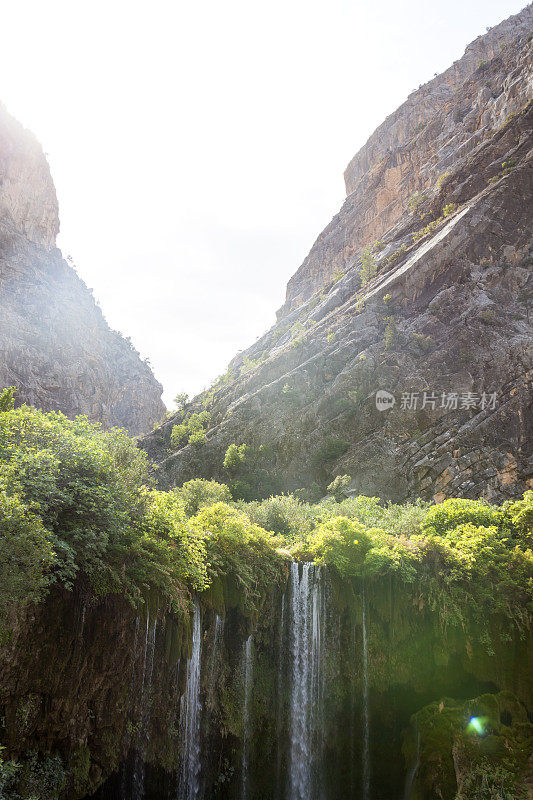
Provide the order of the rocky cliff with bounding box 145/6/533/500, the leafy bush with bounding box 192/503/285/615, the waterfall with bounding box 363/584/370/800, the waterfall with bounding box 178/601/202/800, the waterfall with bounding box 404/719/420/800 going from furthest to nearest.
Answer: the rocky cliff with bounding box 145/6/533/500
the waterfall with bounding box 363/584/370/800
the leafy bush with bounding box 192/503/285/615
the waterfall with bounding box 404/719/420/800
the waterfall with bounding box 178/601/202/800

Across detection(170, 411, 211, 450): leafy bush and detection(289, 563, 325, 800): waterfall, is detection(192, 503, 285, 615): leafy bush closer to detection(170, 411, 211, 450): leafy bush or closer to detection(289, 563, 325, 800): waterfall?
detection(289, 563, 325, 800): waterfall

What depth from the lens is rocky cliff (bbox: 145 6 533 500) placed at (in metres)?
33.2

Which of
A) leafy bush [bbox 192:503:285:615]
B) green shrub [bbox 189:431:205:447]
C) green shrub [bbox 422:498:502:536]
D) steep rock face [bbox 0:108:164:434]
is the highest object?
steep rock face [bbox 0:108:164:434]

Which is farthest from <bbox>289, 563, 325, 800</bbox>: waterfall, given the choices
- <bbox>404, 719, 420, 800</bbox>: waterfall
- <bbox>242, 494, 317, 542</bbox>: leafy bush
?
<bbox>242, 494, 317, 542</bbox>: leafy bush

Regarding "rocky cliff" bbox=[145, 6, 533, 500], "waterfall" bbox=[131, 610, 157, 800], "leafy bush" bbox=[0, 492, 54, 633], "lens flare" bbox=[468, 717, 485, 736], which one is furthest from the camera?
"rocky cliff" bbox=[145, 6, 533, 500]

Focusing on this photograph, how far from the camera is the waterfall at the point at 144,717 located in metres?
12.5

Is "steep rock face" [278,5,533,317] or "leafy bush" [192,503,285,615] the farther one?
"steep rock face" [278,5,533,317]

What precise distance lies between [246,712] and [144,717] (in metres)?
4.17

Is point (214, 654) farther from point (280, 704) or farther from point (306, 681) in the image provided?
point (306, 681)

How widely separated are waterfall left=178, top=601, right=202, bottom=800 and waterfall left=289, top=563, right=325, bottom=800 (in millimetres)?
3582

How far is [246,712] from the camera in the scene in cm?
1540

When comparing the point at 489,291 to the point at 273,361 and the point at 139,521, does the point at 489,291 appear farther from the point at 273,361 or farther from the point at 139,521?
the point at 139,521

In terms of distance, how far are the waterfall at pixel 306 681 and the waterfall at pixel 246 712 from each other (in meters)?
1.56

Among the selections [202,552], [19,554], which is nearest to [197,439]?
[202,552]
